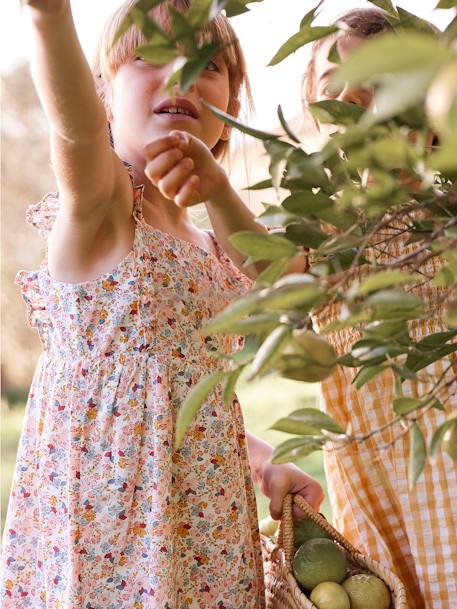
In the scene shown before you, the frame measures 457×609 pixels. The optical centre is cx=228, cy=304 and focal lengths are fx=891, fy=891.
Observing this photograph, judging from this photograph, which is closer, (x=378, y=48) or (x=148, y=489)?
(x=378, y=48)

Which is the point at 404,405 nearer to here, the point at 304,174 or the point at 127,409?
the point at 304,174

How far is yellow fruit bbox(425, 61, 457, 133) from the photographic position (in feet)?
0.68

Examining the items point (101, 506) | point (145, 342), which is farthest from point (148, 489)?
point (145, 342)

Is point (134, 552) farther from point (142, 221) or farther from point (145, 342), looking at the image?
point (142, 221)

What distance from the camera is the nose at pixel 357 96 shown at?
117 centimetres

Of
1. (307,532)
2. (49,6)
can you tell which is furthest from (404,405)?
(307,532)

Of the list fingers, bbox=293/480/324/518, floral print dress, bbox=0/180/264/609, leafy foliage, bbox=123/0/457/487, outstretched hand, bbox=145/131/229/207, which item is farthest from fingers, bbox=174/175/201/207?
fingers, bbox=293/480/324/518

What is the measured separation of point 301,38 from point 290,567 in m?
0.70

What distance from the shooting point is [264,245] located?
40cm

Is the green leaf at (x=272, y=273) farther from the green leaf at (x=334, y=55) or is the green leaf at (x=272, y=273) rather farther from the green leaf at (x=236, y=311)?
the green leaf at (x=334, y=55)

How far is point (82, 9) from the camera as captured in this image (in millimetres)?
4215

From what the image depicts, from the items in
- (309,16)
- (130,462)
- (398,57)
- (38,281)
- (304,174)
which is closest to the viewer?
Answer: (398,57)

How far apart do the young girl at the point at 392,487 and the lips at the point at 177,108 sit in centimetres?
19

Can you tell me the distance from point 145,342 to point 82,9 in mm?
3567
